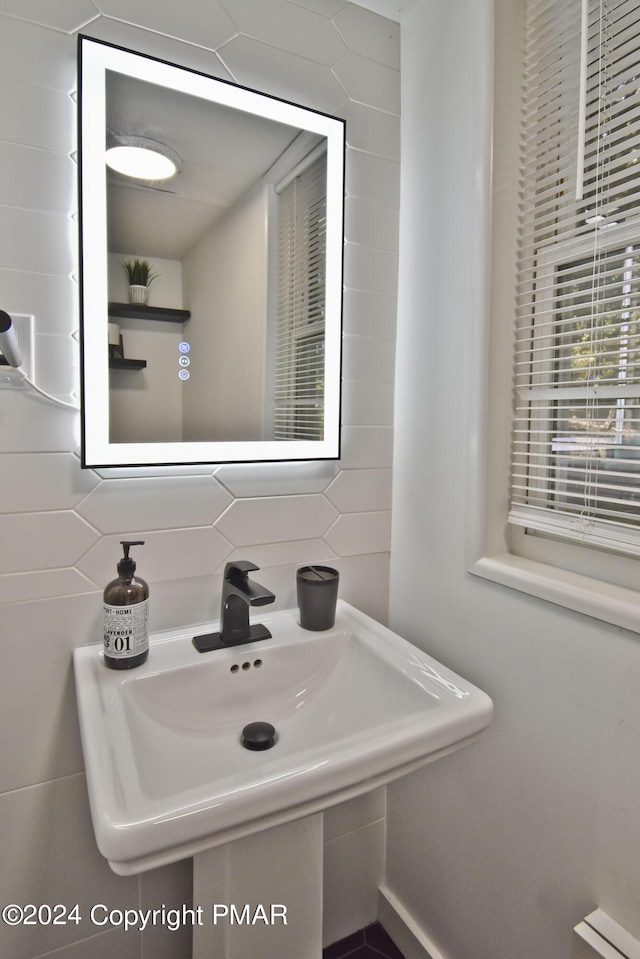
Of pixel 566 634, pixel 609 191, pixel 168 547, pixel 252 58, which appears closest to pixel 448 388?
pixel 609 191

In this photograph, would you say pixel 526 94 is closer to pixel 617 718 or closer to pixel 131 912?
pixel 617 718

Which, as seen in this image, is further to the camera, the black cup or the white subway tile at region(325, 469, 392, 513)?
the white subway tile at region(325, 469, 392, 513)

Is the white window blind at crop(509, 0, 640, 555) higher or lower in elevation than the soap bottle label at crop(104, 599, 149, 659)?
higher

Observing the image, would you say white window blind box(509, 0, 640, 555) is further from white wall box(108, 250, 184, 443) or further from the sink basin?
white wall box(108, 250, 184, 443)

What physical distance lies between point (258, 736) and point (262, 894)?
230mm

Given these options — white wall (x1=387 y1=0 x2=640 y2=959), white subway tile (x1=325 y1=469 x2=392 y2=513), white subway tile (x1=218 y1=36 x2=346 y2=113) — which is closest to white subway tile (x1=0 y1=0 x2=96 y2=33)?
white subway tile (x1=218 y1=36 x2=346 y2=113)

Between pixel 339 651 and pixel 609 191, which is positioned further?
pixel 339 651

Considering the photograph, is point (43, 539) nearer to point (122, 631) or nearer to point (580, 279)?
point (122, 631)

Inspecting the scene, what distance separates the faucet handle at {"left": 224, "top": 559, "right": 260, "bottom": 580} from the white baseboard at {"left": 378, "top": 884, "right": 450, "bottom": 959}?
986mm

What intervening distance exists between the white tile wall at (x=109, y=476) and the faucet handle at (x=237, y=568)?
0.08 meters

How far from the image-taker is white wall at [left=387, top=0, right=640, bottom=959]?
2.83 feet

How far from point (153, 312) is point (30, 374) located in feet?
0.81

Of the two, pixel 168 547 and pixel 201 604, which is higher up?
pixel 168 547

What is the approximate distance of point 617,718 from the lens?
83 centimetres
